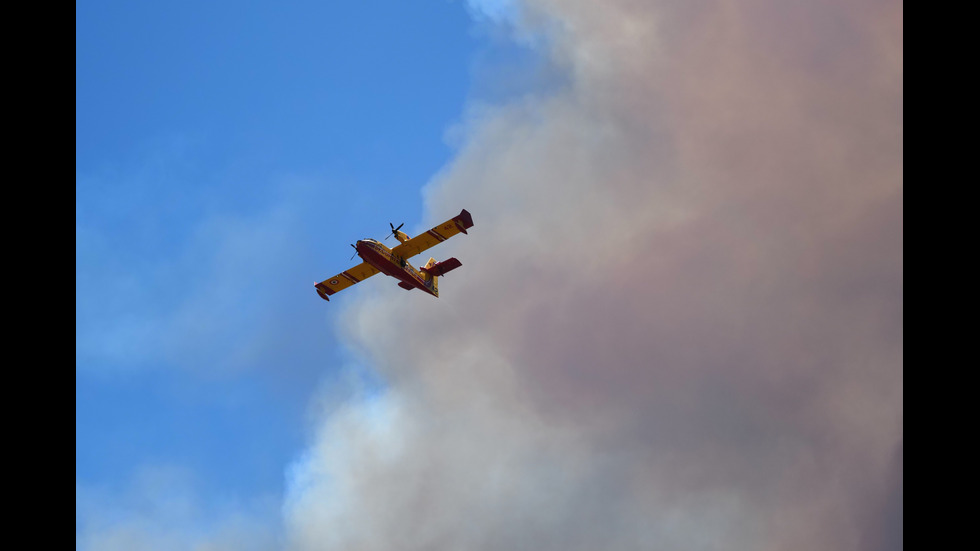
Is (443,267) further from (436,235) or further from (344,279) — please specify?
(344,279)

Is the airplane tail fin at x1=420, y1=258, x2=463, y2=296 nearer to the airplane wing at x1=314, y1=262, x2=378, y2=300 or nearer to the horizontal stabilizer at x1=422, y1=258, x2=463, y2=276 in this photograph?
the horizontal stabilizer at x1=422, y1=258, x2=463, y2=276

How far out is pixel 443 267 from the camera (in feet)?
361

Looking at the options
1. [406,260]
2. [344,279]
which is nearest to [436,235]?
[406,260]

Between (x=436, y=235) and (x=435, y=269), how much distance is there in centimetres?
781

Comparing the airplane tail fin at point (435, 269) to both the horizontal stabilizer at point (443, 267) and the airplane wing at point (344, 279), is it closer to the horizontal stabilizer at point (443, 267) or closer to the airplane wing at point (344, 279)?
the horizontal stabilizer at point (443, 267)

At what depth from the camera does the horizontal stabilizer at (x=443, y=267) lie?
109 meters

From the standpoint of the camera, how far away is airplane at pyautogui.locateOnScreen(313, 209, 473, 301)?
101250 millimetres

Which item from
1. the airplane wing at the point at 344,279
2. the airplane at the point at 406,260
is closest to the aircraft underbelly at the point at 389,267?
the airplane at the point at 406,260

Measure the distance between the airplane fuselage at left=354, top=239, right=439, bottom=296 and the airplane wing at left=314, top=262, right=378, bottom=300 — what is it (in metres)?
6.69
